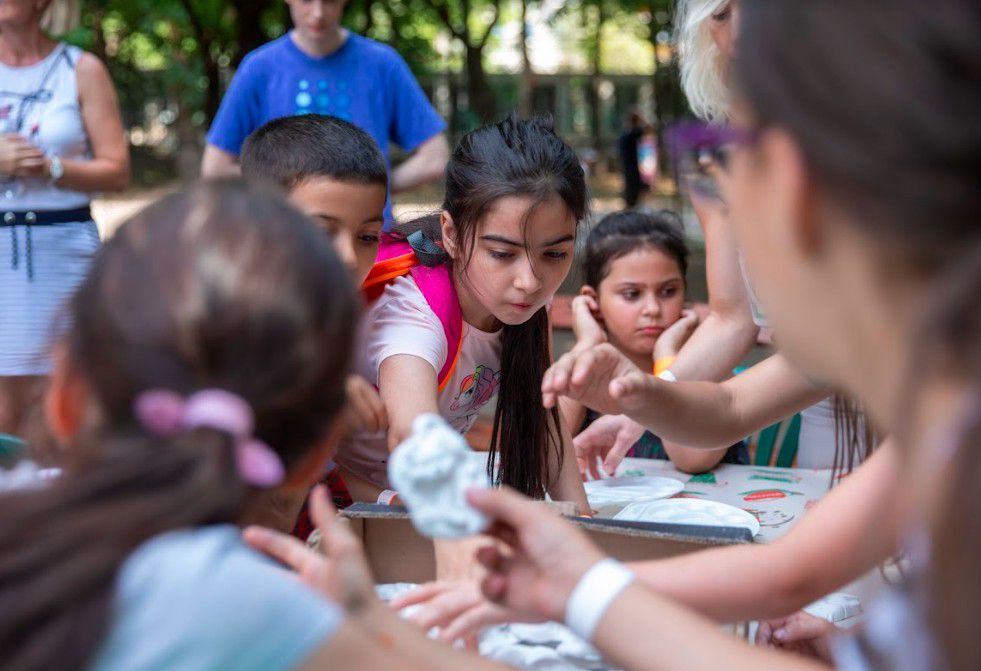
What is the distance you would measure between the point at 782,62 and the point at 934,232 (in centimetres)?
17

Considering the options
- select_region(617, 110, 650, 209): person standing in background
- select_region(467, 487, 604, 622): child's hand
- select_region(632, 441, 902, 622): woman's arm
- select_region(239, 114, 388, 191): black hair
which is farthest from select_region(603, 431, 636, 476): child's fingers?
select_region(617, 110, 650, 209): person standing in background

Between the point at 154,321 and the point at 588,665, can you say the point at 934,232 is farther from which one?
the point at 588,665

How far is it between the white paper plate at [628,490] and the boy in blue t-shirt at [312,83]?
5.07 ft

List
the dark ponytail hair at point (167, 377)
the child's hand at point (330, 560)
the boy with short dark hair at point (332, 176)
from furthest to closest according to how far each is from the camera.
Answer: the boy with short dark hair at point (332, 176)
the child's hand at point (330, 560)
the dark ponytail hair at point (167, 377)

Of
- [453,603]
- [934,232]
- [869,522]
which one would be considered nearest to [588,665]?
[453,603]

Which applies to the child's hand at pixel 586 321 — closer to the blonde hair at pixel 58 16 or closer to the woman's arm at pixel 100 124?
the woman's arm at pixel 100 124

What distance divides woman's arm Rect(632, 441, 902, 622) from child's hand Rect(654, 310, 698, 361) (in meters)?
1.66

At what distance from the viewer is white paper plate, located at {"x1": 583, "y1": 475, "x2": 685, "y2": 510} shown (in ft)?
7.61

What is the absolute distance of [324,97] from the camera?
352 centimetres

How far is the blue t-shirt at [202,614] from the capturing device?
88cm

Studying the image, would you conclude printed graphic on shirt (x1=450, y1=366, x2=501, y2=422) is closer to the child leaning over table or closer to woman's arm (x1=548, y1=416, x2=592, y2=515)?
woman's arm (x1=548, y1=416, x2=592, y2=515)

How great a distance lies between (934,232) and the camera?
787 mm

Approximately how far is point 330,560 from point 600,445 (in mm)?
1567

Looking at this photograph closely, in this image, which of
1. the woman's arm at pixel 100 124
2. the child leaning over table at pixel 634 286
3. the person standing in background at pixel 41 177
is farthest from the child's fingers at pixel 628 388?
the woman's arm at pixel 100 124
